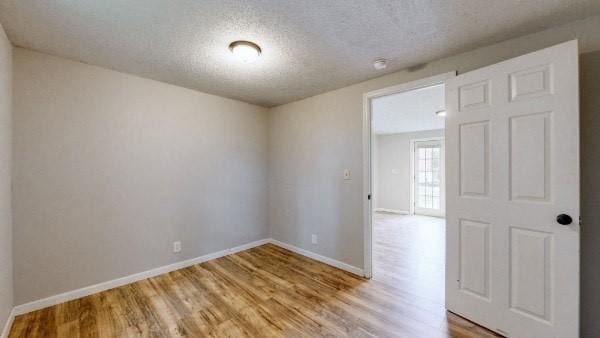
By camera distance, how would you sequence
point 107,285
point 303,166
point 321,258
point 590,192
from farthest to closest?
point 303,166 → point 321,258 → point 107,285 → point 590,192

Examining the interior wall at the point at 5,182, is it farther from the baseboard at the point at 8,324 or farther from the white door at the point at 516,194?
the white door at the point at 516,194

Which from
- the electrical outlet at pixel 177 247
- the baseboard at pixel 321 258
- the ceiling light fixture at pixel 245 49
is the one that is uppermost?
the ceiling light fixture at pixel 245 49

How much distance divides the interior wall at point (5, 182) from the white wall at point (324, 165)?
2.78 metres

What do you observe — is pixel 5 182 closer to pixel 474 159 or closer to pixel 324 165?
pixel 324 165

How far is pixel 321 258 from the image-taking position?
128 inches

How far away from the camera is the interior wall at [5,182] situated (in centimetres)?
173

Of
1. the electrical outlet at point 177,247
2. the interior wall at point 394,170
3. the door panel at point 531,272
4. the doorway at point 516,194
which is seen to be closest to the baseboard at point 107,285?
the electrical outlet at point 177,247

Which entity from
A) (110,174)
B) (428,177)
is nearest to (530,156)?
(110,174)

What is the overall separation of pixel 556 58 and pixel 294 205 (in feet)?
9.89

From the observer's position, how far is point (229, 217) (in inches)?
138

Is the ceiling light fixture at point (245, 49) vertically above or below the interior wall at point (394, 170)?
above

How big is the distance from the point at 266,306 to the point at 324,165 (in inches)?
71.2

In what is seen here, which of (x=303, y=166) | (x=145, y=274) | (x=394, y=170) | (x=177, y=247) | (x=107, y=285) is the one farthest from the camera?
(x=394, y=170)

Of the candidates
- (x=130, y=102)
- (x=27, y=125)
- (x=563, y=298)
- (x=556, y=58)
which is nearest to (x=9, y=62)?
(x=27, y=125)
